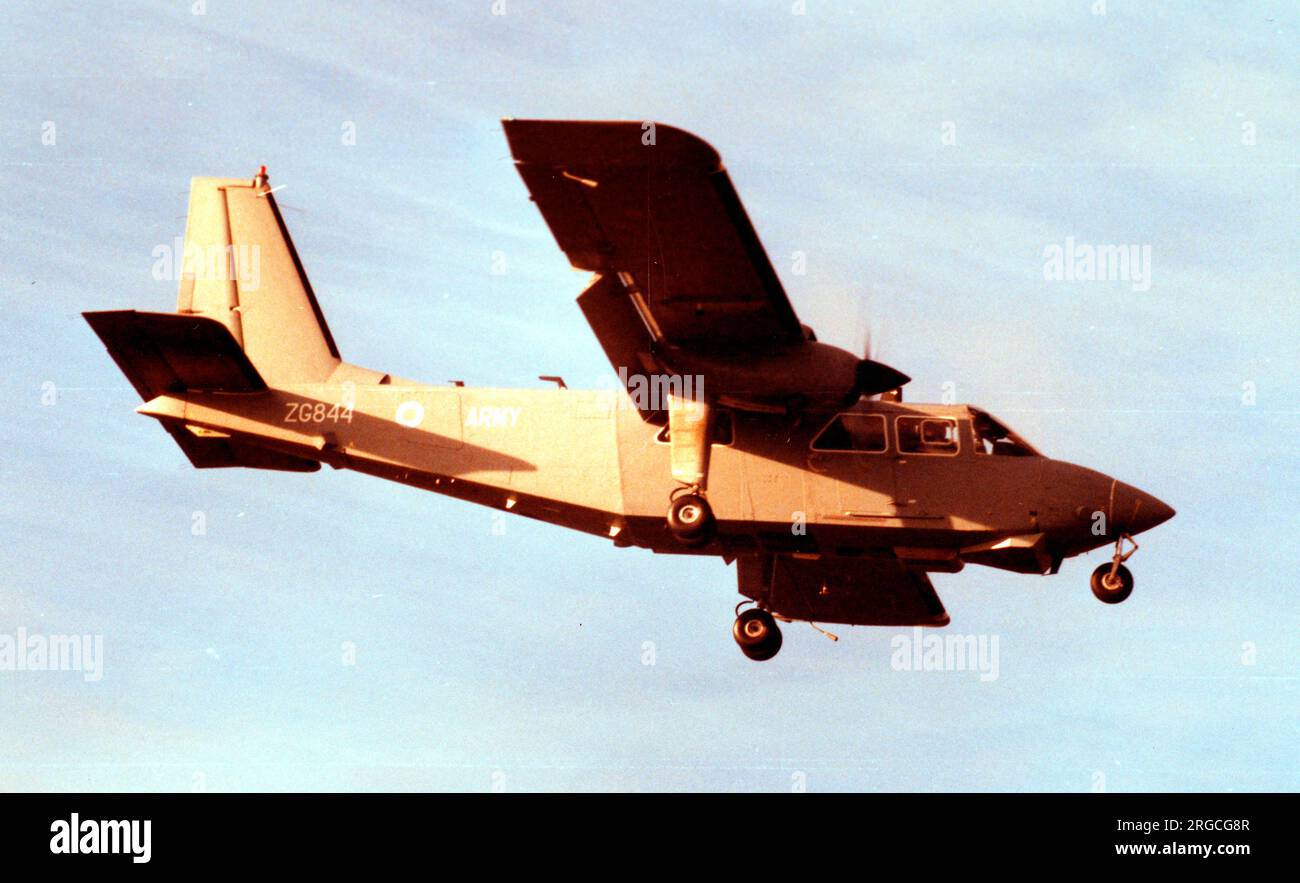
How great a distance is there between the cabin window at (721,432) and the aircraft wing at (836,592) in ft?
7.04

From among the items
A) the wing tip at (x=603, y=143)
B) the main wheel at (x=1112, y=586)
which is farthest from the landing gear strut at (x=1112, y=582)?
the wing tip at (x=603, y=143)

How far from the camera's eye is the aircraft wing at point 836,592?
24266mm

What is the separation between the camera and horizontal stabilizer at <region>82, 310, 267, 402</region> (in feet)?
72.3

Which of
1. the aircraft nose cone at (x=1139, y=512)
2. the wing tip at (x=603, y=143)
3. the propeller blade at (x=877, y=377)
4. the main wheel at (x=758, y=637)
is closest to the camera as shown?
the wing tip at (x=603, y=143)

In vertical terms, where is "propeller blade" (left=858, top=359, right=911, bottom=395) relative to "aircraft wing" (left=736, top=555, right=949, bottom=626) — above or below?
above

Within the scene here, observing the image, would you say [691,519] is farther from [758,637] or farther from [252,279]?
[252,279]

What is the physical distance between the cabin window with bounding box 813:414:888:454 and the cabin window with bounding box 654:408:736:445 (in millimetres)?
1057

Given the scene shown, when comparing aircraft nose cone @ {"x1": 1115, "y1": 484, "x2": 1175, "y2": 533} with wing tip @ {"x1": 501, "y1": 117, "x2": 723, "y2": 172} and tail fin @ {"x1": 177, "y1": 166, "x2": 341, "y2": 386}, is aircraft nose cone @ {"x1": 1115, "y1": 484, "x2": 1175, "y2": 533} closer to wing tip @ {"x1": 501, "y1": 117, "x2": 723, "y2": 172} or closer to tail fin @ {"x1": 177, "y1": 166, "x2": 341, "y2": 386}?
wing tip @ {"x1": 501, "y1": 117, "x2": 723, "y2": 172}

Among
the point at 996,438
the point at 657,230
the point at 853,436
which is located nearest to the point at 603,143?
the point at 657,230

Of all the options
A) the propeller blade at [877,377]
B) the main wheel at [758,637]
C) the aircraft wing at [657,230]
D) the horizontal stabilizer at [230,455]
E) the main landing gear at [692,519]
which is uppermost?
the aircraft wing at [657,230]

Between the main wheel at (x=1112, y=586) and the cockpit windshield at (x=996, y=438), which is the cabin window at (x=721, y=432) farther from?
the main wheel at (x=1112, y=586)

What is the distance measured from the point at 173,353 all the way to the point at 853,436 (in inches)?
334

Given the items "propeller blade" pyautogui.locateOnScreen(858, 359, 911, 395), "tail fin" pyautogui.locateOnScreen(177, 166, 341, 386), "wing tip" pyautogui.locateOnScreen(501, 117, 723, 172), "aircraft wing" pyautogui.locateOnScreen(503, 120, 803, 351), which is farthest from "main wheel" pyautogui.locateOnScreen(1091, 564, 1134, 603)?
"tail fin" pyautogui.locateOnScreen(177, 166, 341, 386)
